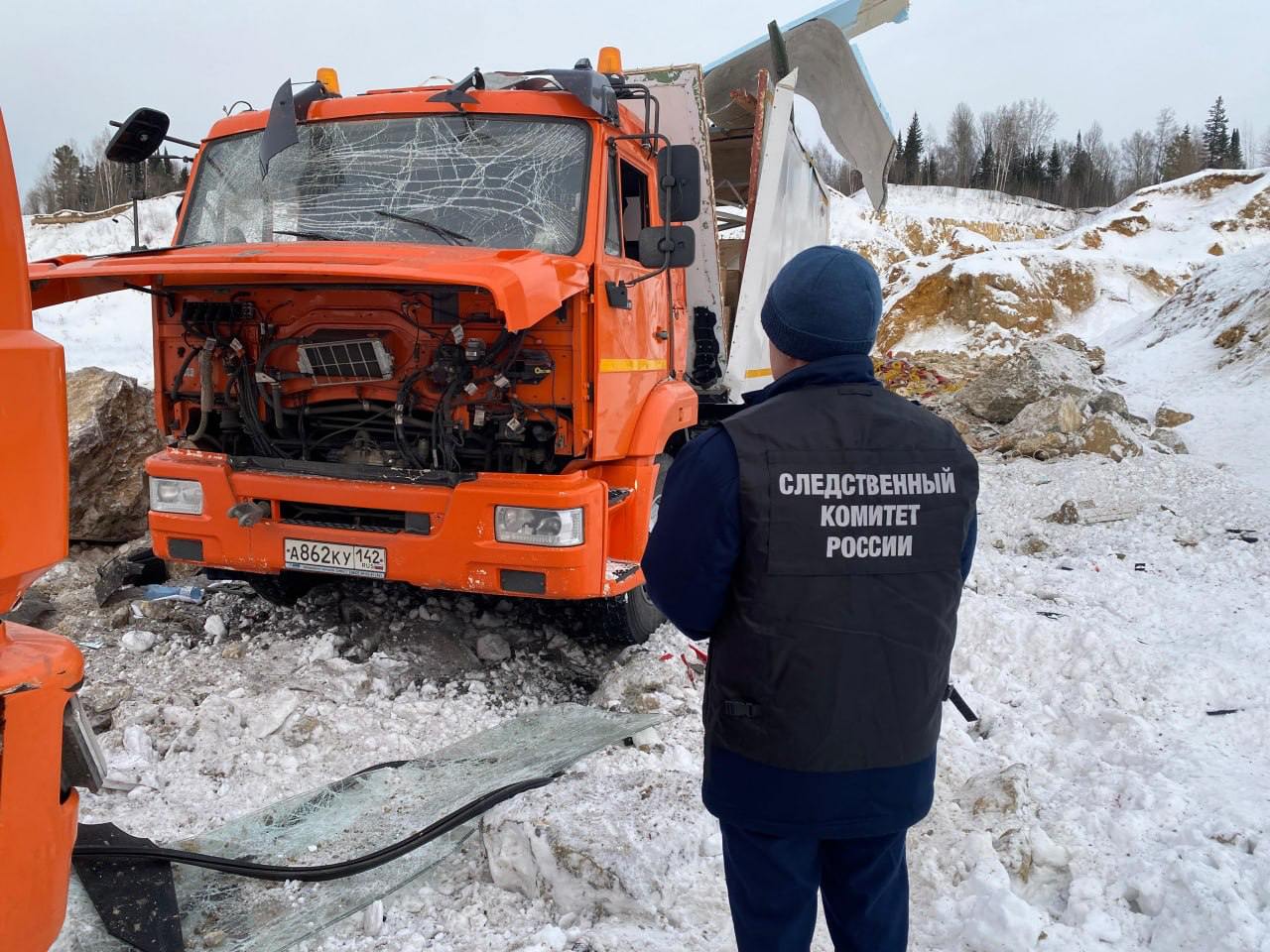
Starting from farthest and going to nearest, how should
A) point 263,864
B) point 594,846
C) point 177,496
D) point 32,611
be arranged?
point 32,611 → point 177,496 → point 263,864 → point 594,846

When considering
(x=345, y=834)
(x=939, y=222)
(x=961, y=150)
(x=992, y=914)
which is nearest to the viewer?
(x=992, y=914)

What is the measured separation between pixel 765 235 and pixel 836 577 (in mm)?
4491

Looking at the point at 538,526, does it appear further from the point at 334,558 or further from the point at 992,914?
the point at 992,914

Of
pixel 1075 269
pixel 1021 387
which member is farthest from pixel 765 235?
pixel 1075 269

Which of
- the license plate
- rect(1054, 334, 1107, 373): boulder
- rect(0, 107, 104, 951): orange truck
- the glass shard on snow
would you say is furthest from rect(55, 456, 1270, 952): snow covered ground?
rect(1054, 334, 1107, 373): boulder

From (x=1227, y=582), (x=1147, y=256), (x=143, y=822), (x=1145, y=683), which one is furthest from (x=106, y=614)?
(x=1147, y=256)

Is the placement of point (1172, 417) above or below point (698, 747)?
above

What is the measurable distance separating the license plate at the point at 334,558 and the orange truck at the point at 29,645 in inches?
79.5

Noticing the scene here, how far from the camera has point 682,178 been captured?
13.8 ft

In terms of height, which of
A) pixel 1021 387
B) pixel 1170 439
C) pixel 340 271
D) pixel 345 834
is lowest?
pixel 345 834

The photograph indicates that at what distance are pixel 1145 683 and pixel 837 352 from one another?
3149 millimetres

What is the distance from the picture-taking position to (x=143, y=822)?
3.05m

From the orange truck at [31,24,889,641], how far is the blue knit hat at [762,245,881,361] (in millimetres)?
1467

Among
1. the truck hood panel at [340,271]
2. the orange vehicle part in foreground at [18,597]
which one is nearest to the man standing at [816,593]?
the orange vehicle part in foreground at [18,597]
